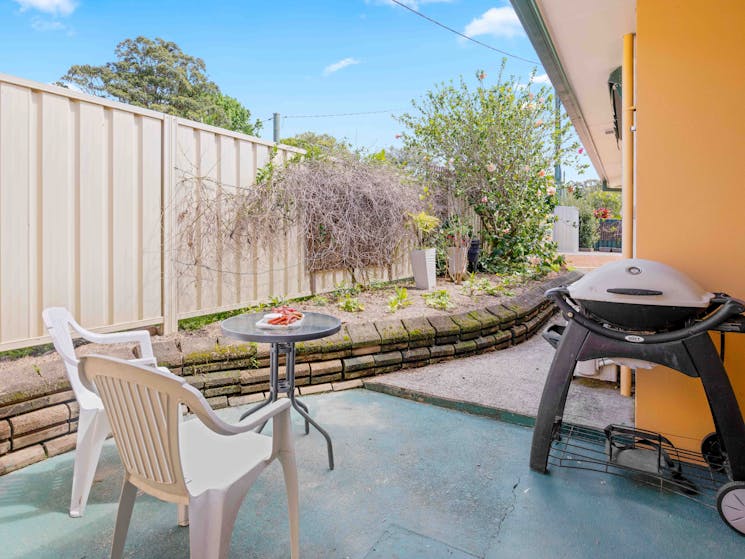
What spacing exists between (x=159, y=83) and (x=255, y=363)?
22.6 meters

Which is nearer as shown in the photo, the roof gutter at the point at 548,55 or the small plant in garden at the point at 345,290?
the roof gutter at the point at 548,55

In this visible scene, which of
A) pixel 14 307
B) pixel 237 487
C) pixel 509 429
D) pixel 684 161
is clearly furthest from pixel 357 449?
pixel 684 161

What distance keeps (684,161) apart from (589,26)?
152cm

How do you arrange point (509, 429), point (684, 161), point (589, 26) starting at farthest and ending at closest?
point (589, 26) < point (509, 429) < point (684, 161)

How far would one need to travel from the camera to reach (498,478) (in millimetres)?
2008

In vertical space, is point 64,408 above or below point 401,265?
below

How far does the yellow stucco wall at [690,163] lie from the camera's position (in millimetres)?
2039

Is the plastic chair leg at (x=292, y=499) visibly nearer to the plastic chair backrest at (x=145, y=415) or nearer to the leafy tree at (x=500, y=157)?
the plastic chair backrest at (x=145, y=415)

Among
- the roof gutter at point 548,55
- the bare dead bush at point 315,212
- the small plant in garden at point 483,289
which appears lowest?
the small plant in garden at point 483,289

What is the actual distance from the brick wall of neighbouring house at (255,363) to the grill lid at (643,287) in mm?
1828

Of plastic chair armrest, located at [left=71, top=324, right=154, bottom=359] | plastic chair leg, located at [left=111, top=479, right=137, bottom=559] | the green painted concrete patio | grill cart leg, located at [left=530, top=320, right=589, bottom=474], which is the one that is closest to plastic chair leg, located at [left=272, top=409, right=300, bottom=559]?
the green painted concrete patio

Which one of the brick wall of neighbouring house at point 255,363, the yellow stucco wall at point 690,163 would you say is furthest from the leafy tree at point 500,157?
the yellow stucco wall at point 690,163

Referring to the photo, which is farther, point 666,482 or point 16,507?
point 666,482

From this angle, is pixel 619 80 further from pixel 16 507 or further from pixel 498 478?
pixel 16 507
